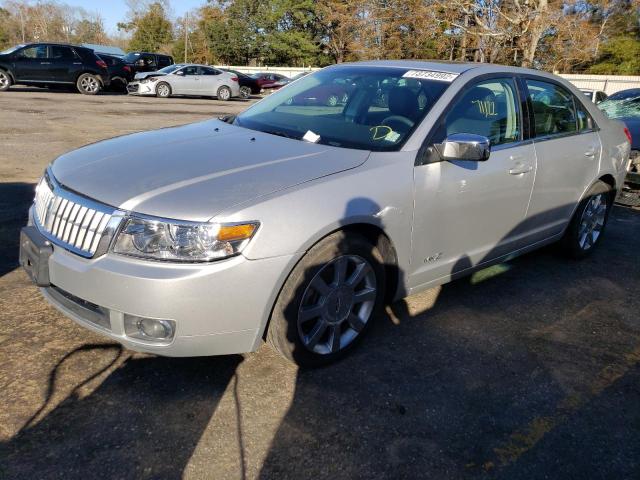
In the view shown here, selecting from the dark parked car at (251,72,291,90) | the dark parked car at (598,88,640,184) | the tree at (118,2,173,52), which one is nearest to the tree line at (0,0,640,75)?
the tree at (118,2,173,52)

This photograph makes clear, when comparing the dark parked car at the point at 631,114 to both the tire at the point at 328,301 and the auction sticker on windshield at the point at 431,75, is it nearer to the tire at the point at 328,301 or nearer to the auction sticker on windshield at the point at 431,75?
the auction sticker on windshield at the point at 431,75

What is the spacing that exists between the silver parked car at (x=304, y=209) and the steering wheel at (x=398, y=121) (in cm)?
1

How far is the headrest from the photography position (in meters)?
3.49

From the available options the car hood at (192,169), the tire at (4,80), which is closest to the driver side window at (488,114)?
the car hood at (192,169)

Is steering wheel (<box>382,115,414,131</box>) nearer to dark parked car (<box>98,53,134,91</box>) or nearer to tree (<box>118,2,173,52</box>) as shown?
dark parked car (<box>98,53,134,91</box>)

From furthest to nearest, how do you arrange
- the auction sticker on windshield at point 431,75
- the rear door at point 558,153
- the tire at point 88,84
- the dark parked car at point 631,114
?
the tire at point 88,84
the dark parked car at point 631,114
the rear door at point 558,153
the auction sticker on windshield at point 431,75

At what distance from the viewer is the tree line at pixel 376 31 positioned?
71.5 ft

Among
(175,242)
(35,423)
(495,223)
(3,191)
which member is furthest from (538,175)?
(3,191)

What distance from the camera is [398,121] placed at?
3.46 metres

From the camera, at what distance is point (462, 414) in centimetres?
279

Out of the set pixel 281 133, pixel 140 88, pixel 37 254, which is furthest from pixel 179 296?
pixel 140 88

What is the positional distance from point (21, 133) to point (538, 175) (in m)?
9.25

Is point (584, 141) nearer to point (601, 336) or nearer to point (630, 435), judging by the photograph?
point (601, 336)

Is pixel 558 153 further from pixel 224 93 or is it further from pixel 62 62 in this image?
pixel 224 93
